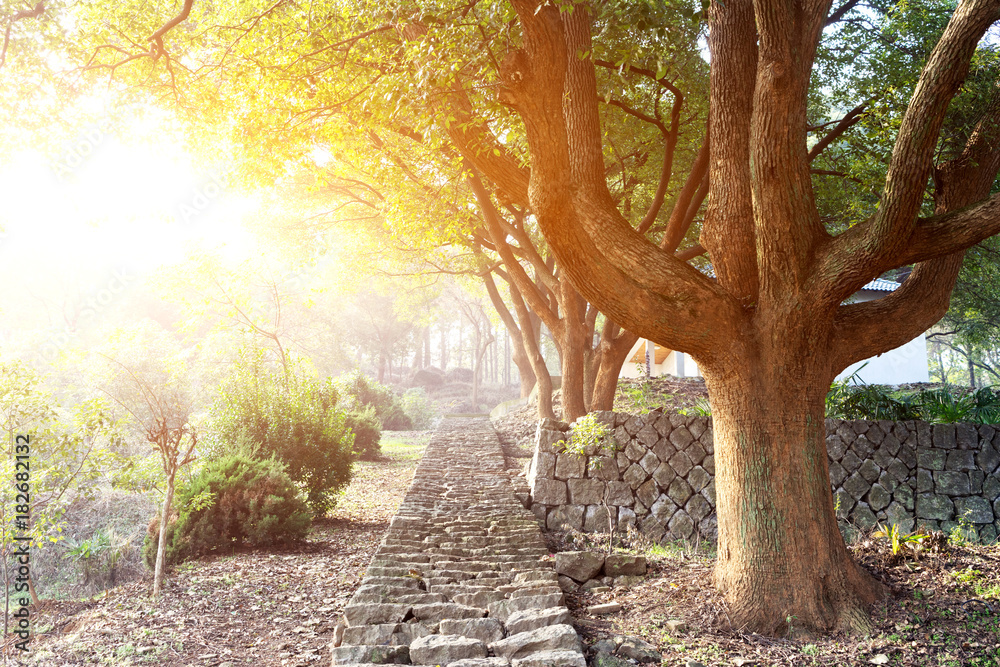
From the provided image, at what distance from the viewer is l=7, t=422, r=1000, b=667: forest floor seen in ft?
10.8

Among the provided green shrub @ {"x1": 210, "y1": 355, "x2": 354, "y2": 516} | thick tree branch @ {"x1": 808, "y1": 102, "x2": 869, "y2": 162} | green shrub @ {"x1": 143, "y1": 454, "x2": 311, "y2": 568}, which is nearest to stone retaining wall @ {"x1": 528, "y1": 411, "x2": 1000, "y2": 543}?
green shrub @ {"x1": 143, "y1": 454, "x2": 311, "y2": 568}

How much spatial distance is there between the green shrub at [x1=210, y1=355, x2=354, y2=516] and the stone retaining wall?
281cm

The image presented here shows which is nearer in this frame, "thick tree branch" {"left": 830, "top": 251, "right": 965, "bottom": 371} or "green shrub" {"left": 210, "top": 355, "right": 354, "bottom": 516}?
"thick tree branch" {"left": 830, "top": 251, "right": 965, "bottom": 371}

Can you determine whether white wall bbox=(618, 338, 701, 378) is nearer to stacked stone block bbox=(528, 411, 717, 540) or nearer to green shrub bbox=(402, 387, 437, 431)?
stacked stone block bbox=(528, 411, 717, 540)

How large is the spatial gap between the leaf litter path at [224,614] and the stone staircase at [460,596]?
1.29 feet

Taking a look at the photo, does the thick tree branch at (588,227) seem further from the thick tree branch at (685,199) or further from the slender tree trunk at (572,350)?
the slender tree trunk at (572,350)

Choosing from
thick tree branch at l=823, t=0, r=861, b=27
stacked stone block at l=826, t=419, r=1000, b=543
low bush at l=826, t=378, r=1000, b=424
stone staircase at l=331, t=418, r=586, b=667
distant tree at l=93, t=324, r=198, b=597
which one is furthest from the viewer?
distant tree at l=93, t=324, r=198, b=597

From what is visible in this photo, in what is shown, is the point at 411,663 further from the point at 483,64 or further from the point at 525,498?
the point at 483,64

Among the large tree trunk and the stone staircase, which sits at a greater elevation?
the large tree trunk

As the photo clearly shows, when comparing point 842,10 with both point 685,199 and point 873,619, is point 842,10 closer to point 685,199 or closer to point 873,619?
point 685,199

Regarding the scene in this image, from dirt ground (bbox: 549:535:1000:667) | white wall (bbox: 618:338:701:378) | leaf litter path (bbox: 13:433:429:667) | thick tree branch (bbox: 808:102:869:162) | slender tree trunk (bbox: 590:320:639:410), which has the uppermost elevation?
thick tree branch (bbox: 808:102:869:162)

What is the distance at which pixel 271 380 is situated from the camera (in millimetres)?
8008

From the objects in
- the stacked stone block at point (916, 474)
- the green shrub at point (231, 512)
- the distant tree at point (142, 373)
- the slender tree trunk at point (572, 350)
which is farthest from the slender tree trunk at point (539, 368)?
the distant tree at point (142, 373)

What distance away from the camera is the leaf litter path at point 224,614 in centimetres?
360
